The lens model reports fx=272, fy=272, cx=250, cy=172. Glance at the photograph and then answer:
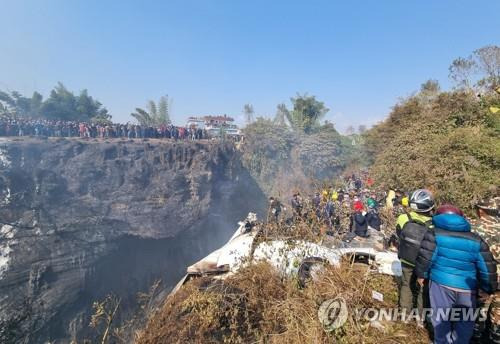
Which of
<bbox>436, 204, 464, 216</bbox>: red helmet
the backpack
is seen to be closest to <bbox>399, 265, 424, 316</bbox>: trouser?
the backpack

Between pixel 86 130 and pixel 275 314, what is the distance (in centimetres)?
2370

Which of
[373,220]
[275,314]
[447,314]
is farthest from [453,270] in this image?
[373,220]

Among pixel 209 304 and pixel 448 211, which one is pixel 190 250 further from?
pixel 448 211

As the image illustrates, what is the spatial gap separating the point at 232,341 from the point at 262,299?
0.65 metres

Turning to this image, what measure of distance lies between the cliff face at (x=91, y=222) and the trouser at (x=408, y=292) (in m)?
16.2

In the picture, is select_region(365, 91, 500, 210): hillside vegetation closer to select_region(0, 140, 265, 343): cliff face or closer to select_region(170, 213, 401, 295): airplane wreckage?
select_region(170, 213, 401, 295): airplane wreckage

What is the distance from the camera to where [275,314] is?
3400mm

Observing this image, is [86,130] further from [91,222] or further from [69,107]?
[69,107]

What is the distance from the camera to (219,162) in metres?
27.0

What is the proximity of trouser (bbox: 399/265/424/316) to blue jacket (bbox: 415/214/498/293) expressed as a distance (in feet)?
1.87

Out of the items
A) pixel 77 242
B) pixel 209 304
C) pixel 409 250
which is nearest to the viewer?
pixel 409 250

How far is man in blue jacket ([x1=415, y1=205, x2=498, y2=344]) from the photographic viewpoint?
2.41 meters

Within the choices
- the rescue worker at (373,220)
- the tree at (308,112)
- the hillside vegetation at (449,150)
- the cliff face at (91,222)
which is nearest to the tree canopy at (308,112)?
the tree at (308,112)

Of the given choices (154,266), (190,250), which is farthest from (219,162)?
(154,266)
